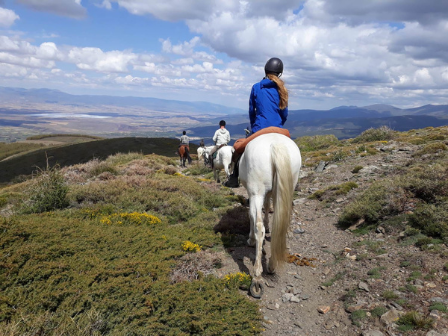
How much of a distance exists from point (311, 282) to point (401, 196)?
4015mm

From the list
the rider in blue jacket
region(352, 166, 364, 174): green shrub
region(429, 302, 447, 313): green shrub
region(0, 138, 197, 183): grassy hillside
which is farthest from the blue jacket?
region(0, 138, 197, 183): grassy hillside

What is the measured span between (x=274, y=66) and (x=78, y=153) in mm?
47246

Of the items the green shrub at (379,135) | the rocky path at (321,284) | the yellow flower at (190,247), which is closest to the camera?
the rocky path at (321,284)

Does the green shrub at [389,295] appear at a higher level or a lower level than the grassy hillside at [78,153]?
higher

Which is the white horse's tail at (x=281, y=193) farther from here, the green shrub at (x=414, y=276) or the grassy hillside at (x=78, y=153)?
the grassy hillside at (x=78, y=153)

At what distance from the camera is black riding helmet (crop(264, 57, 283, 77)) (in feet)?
19.2

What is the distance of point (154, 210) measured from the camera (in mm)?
9023

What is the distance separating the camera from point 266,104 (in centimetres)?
582

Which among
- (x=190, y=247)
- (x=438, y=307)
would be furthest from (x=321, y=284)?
(x=190, y=247)

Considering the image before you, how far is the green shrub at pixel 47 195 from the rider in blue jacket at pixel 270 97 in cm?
651

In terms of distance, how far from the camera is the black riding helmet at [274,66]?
5.87m

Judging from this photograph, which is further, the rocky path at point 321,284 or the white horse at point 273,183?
the white horse at point 273,183

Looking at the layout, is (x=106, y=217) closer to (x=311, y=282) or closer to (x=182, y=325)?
(x=182, y=325)

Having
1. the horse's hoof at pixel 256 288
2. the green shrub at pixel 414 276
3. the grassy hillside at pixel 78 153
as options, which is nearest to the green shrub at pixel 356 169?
→ the green shrub at pixel 414 276
